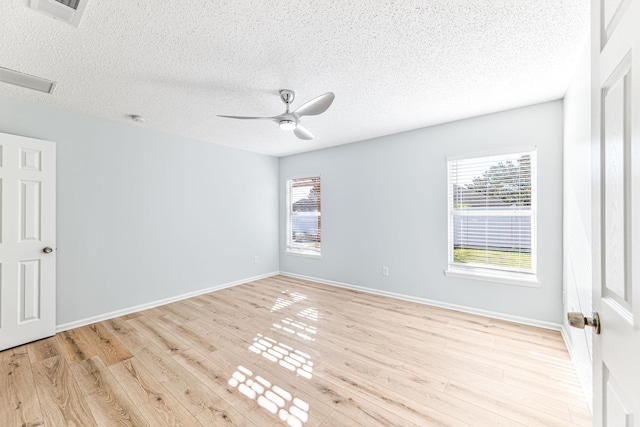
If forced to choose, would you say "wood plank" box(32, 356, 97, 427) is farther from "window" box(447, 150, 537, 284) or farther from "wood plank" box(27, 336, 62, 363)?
"window" box(447, 150, 537, 284)

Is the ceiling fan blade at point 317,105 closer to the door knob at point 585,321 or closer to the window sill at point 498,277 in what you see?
the door knob at point 585,321

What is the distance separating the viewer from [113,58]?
2.01 meters

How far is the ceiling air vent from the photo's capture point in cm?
147

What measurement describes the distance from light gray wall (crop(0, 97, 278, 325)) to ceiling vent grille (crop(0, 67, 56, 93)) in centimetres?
50

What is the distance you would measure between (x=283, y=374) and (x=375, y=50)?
2.61 meters

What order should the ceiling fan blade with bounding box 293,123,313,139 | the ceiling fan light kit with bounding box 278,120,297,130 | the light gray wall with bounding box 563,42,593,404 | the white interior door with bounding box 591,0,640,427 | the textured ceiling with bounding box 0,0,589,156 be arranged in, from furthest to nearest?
the ceiling fan blade with bounding box 293,123,313,139
the ceiling fan light kit with bounding box 278,120,297,130
the light gray wall with bounding box 563,42,593,404
the textured ceiling with bounding box 0,0,589,156
the white interior door with bounding box 591,0,640,427

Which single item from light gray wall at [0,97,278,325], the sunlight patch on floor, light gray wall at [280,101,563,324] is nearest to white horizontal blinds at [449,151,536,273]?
light gray wall at [280,101,563,324]

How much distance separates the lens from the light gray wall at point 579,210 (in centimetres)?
180

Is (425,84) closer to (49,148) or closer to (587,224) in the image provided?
(587,224)

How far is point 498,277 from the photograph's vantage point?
3.07m

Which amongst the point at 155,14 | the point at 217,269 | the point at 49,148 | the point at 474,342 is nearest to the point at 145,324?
the point at 217,269

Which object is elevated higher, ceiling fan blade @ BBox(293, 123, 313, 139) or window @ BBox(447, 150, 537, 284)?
ceiling fan blade @ BBox(293, 123, 313, 139)

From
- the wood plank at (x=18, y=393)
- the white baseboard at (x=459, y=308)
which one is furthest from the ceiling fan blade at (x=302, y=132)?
the wood plank at (x=18, y=393)

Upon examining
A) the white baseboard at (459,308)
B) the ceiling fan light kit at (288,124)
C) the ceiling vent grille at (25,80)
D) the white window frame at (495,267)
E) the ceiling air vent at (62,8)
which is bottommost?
the white baseboard at (459,308)
